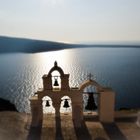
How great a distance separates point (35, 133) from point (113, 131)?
4.79 metres

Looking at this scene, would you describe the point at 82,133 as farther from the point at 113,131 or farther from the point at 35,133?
the point at 35,133

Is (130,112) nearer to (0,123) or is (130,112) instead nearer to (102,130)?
(102,130)

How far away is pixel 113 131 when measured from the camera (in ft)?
46.8

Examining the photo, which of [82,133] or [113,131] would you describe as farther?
[113,131]

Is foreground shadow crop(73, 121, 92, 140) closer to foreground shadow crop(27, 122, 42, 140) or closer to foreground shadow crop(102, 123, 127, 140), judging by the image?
foreground shadow crop(102, 123, 127, 140)

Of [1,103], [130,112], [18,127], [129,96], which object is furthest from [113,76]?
[18,127]

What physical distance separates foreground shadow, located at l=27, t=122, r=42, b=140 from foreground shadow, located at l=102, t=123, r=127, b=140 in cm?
415

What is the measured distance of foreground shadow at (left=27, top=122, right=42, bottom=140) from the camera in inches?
528

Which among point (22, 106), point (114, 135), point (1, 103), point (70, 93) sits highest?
point (70, 93)

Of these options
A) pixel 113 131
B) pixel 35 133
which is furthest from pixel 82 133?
pixel 35 133

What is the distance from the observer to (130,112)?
17359 millimetres

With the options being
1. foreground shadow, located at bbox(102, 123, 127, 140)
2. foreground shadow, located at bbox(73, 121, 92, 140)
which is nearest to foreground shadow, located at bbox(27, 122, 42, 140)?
foreground shadow, located at bbox(73, 121, 92, 140)

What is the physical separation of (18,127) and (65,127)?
2.93 meters

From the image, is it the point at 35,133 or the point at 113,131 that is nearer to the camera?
the point at 35,133
